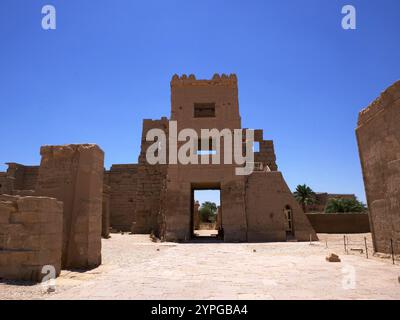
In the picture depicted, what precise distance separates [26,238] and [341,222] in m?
→ 20.8

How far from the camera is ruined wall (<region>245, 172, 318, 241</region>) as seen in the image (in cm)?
1769

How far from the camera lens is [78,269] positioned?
7617 mm

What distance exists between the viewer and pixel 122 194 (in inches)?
1156

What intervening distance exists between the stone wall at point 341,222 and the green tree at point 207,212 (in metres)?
29.7

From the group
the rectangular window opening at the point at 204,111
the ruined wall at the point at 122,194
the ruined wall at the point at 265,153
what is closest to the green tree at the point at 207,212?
the ruined wall at the point at 122,194

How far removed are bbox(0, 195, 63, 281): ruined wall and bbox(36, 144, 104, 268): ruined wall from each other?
150cm

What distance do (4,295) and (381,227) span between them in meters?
9.29

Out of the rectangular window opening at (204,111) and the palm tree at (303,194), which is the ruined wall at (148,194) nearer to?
the rectangular window opening at (204,111)

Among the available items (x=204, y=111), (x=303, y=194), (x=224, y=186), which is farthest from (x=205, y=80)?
(x=303, y=194)

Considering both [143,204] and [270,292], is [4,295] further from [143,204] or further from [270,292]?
[143,204]

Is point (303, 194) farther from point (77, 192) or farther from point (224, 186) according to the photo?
point (77, 192)

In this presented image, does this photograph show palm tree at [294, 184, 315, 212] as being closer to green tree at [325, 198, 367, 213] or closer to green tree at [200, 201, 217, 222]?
green tree at [325, 198, 367, 213]

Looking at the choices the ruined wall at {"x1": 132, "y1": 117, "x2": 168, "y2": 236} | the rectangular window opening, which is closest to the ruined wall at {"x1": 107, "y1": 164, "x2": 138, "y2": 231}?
the ruined wall at {"x1": 132, "y1": 117, "x2": 168, "y2": 236}
